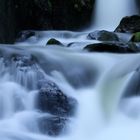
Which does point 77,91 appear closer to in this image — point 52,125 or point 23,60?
point 23,60

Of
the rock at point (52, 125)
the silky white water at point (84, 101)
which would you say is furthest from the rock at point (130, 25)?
the rock at point (52, 125)

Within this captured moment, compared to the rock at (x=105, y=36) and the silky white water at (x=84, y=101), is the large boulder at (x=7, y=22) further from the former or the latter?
the silky white water at (x=84, y=101)

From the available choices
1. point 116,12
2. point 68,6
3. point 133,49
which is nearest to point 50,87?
point 133,49

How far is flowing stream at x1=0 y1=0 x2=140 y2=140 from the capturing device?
5621 mm

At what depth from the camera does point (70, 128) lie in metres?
5.70

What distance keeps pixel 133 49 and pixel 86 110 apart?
2328mm

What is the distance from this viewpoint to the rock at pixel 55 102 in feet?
19.6

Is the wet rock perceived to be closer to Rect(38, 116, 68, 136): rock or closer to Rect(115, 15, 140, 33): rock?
Rect(38, 116, 68, 136): rock

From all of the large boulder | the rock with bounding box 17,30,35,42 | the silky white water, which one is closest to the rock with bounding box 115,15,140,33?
the rock with bounding box 17,30,35,42

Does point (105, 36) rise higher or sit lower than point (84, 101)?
higher

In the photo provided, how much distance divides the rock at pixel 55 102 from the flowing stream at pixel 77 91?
3.2 inches

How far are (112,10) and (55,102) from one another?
774cm

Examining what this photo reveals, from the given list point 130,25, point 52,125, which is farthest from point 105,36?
point 52,125

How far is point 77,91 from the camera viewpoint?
21.7 ft
